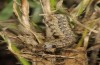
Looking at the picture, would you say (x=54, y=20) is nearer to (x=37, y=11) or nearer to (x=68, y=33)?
(x=68, y=33)

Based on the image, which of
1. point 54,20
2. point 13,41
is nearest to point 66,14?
point 54,20

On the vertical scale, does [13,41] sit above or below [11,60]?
above

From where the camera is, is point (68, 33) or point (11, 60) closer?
point (68, 33)

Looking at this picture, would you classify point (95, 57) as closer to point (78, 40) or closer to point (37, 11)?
point (78, 40)

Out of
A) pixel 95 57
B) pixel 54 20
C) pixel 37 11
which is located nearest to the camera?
pixel 54 20

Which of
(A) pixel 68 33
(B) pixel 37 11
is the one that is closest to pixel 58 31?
(A) pixel 68 33

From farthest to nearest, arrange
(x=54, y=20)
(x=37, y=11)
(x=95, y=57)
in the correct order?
1. (x=37, y=11)
2. (x=95, y=57)
3. (x=54, y=20)

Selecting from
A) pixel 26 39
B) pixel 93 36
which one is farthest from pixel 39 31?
pixel 93 36

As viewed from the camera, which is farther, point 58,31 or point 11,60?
point 11,60

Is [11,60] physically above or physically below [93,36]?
below
